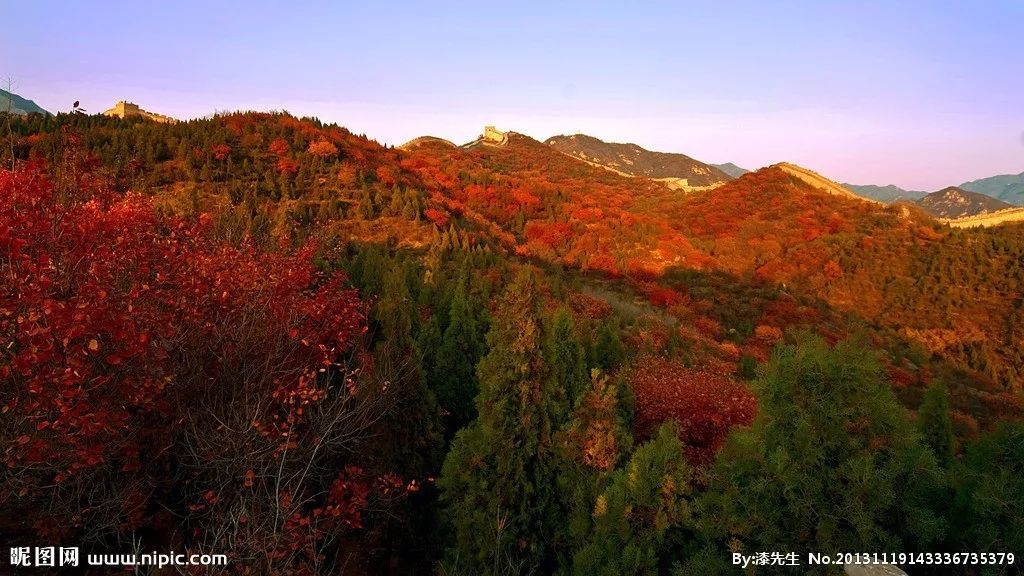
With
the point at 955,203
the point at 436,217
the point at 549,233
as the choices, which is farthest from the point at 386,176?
the point at 955,203

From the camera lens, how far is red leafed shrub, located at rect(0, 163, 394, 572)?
217 inches

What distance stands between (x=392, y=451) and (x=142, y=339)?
5134 mm

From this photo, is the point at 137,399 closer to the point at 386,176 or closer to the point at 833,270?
the point at 386,176

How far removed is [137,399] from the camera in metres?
6.29

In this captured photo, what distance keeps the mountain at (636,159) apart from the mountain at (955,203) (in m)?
35.1

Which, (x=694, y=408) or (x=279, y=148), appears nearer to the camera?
(x=694, y=408)

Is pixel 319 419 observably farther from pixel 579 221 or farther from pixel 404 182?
pixel 579 221

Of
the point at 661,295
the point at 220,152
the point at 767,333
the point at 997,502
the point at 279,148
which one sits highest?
the point at 279,148

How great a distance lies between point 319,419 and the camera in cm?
Answer: 773

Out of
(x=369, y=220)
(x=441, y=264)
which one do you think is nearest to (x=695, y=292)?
(x=441, y=264)

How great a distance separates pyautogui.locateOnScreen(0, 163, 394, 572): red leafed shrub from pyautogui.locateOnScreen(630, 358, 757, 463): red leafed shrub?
7.07 meters

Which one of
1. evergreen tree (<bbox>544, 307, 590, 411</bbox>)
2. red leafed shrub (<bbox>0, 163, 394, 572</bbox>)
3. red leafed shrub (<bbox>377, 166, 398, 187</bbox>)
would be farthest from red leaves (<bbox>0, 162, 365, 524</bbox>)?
red leafed shrub (<bbox>377, 166, 398, 187</bbox>)

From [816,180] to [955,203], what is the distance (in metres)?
35.5

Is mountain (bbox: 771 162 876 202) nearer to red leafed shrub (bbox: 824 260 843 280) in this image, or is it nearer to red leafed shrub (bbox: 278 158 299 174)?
red leafed shrub (bbox: 824 260 843 280)
